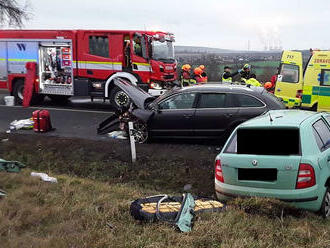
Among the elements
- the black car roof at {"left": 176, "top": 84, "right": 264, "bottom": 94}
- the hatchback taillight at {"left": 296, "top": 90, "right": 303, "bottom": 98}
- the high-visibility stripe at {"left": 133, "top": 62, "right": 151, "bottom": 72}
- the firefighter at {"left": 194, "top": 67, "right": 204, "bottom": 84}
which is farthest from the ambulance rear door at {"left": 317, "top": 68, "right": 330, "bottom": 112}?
the high-visibility stripe at {"left": 133, "top": 62, "right": 151, "bottom": 72}

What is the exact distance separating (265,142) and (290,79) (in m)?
9.64

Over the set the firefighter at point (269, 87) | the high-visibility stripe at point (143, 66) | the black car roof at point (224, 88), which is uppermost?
the high-visibility stripe at point (143, 66)

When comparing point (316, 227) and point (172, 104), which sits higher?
point (172, 104)

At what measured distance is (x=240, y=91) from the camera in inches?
330

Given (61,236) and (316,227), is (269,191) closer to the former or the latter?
(316,227)

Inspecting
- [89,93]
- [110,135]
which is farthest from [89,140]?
[89,93]

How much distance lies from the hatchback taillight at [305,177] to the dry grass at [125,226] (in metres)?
0.33

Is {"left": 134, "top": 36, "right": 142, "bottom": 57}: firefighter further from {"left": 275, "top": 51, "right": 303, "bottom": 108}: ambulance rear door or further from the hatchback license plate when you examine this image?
the hatchback license plate

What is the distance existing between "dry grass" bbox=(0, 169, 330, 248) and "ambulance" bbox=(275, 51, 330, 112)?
8.75 m

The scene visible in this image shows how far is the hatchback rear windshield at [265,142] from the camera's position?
468cm

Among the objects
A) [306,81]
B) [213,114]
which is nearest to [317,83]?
[306,81]

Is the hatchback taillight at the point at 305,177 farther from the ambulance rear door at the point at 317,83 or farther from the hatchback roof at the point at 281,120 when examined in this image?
the ambulance rear door at the point at 317,83

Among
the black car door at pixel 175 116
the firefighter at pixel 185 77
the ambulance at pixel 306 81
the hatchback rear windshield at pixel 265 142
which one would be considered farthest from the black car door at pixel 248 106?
the firefighter at pixel 185 77

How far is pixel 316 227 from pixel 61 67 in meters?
12.9
